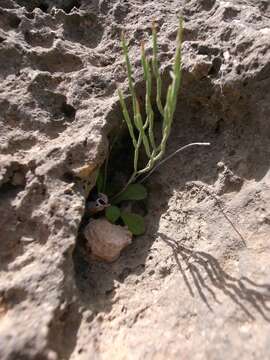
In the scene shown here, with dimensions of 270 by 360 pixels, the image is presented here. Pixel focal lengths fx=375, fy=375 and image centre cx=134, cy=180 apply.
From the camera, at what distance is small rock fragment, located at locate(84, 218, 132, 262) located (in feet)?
4.18

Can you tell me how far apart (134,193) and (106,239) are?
0.23 meters

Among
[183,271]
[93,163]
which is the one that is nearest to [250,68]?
[93,163]

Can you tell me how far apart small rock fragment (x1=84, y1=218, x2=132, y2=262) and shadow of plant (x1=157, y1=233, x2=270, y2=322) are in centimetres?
18

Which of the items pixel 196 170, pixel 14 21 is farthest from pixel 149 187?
pixel 14 21

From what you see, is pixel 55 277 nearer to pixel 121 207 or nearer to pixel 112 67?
pixel 121 207

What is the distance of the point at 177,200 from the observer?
1396 mm

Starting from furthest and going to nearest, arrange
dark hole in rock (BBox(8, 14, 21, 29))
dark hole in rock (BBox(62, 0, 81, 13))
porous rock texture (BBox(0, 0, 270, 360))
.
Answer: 1. dark hole in rock (BBox(62, 0, 81, 13))
2. dark hole in rock (BBox(8, 14, 21, 29))
3. porous rock texture (BBox(0, 0, 270, 360))

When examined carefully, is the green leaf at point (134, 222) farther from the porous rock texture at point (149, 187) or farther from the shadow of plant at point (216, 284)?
the shadow of plant at point (216, 284)

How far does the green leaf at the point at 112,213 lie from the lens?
1379mm

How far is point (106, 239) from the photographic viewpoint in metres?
1.28

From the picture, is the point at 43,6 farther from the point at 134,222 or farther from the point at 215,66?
the point at 134,222

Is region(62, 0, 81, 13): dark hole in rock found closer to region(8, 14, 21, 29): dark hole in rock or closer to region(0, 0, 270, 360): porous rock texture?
region(0, 0, 270, 360): porous rock texture

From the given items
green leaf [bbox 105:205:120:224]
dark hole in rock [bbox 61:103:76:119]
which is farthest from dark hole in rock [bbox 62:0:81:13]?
green leaf [bbox 105:205:120:224]

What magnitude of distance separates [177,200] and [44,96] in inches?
25.7
